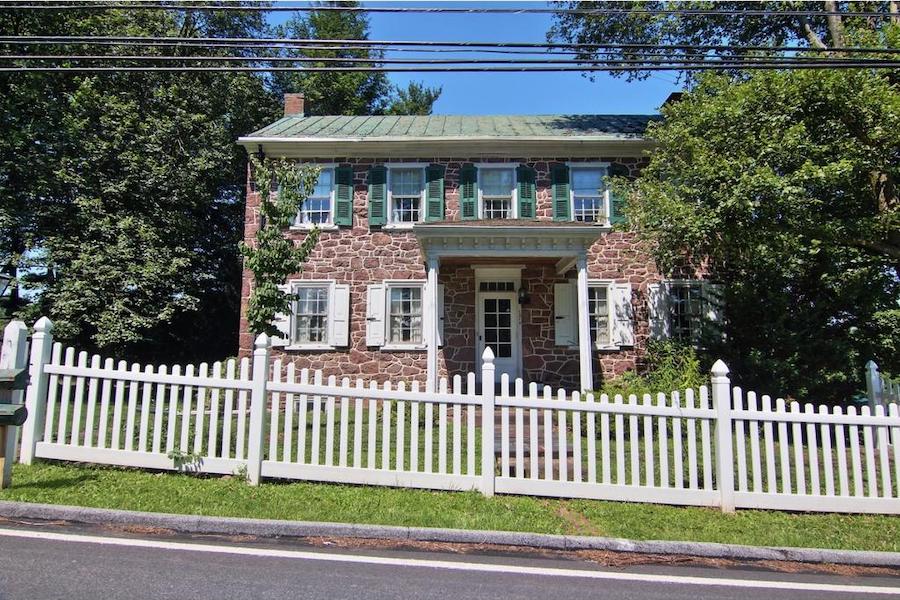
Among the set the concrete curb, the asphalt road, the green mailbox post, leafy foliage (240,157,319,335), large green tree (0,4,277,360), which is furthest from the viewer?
large green tree (0,4,277,360)

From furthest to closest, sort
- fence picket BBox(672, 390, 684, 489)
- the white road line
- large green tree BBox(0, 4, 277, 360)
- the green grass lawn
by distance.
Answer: large green tree BBox(0, 4, 277, 360) < fence picket BBox(672, 390, 684, 489) < the green grass lawn < the white road line

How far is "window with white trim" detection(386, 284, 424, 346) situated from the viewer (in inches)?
486

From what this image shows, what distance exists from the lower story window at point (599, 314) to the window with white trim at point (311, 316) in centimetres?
624

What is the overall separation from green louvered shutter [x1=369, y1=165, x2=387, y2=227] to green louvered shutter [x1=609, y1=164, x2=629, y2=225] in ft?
17.6

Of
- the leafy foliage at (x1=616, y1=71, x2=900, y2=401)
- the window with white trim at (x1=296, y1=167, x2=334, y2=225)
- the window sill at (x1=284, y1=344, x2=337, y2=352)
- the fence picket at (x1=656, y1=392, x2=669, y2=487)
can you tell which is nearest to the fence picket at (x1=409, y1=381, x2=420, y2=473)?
the fence picket at (x1=656, y1=392, x2=669, y2=487)

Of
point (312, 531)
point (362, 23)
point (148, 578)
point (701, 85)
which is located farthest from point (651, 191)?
point (362, 23)

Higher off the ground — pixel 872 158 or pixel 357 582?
pixel 872 158

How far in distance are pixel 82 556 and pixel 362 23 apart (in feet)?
100

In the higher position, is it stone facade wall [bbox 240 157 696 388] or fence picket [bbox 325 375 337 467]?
stone facade wall [bbox 240 157 696 388]

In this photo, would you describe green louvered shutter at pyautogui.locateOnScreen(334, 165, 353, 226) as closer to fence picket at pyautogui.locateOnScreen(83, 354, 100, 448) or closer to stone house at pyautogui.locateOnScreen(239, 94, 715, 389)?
stone house at pyautogui.locateOnScreen(239, 94, 715, 389)

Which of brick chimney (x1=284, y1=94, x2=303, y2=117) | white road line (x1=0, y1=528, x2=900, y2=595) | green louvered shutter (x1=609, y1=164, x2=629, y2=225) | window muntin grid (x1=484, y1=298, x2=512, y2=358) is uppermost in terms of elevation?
brick chimney (x1=284, y1=94, x2=303, y2=117)

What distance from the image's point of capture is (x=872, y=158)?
26.4 ft

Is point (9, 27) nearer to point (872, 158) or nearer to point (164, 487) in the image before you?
point (164, 487)

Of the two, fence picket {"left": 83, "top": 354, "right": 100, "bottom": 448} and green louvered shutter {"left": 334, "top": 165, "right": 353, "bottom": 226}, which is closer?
fence picket {"left": 83, "top": 354, "right": 100, "bottom": 448}
